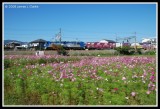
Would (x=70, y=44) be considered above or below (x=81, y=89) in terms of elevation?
above

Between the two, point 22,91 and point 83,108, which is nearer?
point 83,108

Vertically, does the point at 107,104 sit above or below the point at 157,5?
below

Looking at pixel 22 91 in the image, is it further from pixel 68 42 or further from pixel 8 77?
pixel 68 42

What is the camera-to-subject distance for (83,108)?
4391 mm

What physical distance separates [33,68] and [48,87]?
2764mm

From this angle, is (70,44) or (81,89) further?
(70,44)

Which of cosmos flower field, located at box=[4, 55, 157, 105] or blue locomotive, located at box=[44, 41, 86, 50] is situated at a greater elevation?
blue locomotive, located at box=[44, 41, 86, 50]

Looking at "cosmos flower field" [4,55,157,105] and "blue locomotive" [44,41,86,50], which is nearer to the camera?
"cosmos flower field" [4,55,157,105]

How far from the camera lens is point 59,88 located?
5461 mm

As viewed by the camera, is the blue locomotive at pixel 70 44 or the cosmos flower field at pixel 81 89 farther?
the blue locomotive at pixel 70 44

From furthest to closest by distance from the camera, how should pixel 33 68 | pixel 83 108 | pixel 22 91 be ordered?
pixel 33 68
pixel 22 91
pixel 83 108

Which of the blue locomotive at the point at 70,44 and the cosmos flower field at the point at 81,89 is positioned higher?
the blue locomotive at the point at 70,44

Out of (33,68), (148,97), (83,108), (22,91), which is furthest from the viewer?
(33,68)

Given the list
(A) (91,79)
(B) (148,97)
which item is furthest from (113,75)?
(B) (148,97)
